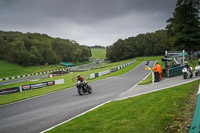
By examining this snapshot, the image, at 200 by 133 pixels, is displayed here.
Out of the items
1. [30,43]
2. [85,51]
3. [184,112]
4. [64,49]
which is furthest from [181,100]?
[85,51]

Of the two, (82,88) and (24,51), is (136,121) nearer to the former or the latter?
(82,88)

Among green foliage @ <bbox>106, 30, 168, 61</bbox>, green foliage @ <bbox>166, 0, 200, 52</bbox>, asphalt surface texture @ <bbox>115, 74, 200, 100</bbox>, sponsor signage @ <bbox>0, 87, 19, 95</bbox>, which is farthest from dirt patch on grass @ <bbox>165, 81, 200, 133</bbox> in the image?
green foliage @ <bbox>106, 30, 168, 61</bbox>

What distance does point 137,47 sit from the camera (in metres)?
93.8

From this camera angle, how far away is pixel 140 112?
6.10 meters

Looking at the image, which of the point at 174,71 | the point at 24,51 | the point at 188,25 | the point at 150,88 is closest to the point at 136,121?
the point at 150,88

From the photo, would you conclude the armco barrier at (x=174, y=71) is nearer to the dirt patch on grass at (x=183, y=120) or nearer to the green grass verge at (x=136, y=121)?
the green grass verge at (x=136, y=121)

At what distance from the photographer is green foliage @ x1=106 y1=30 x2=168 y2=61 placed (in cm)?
8938

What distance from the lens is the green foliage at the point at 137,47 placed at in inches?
3519

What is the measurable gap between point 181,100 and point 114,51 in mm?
86553

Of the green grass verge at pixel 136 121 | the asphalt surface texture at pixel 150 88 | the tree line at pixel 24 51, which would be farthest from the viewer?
the tree line at pixel 24 51

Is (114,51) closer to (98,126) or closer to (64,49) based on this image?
(64,49)

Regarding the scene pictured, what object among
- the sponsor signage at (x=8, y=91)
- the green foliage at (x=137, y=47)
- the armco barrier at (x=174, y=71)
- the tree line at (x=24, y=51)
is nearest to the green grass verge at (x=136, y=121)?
the armco barrier at (x=174, y=71)

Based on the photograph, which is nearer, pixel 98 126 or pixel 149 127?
pixel 149 127

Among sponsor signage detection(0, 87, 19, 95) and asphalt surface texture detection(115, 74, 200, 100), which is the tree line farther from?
asphalt surface texture detection(115, 74, 200, 100)
